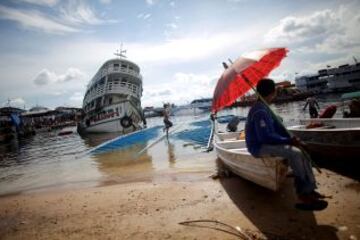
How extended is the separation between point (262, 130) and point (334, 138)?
4031 millimetres

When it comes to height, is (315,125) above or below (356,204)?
above

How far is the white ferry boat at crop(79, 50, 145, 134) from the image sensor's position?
110 ft

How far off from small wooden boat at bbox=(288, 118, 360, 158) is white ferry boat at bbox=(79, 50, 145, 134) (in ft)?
86.9

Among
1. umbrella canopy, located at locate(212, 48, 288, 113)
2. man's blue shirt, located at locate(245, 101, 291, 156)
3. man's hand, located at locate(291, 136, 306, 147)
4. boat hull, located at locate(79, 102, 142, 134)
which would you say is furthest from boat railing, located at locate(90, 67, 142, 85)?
man's hand, located at locate(291, 136, 306, 147)

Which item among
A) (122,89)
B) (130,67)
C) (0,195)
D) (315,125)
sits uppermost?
(130,67)

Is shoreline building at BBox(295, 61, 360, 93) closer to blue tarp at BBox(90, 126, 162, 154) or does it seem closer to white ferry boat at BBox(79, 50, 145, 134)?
white ferry boat at BBox(79, 50, 145, 134)

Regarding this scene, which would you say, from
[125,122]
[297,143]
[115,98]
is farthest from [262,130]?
[115,98]

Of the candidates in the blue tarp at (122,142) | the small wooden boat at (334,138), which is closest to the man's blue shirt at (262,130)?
the small wooden boat at (334,138)

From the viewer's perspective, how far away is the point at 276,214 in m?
5.02

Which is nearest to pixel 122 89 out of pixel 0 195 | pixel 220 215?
pixel 0 195

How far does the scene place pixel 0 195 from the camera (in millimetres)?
9969

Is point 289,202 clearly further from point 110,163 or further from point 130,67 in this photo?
point 130,67

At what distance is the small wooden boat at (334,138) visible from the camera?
6.96 m

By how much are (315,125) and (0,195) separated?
37.5 ft
